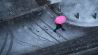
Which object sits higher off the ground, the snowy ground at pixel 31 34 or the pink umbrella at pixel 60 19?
the pink umbrella at pixel 60 19

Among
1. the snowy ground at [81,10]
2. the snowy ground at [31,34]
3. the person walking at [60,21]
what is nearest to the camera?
the snowy ground at [31,34]

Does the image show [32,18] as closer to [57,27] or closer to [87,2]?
[57,27]

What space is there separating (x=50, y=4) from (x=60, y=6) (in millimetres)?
663

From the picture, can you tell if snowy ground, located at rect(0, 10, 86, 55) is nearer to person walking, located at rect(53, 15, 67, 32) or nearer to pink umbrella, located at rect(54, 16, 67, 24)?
person walking, located at rect(53, 15, 67, 32)

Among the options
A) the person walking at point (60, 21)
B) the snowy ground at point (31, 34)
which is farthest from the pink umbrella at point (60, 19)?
the snowy ground at point (31, 34)

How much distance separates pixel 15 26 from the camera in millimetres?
15594

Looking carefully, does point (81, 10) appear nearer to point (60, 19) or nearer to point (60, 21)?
point (60, 19)

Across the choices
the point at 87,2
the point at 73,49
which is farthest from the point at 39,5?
the point at 73,49

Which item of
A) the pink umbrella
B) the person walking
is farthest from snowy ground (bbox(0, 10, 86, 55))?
the pink umbrella

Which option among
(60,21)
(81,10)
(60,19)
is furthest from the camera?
(81,10)

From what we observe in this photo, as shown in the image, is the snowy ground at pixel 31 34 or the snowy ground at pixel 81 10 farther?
the snowy ground at pixel 81 10

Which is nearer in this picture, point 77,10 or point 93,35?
point 93,35

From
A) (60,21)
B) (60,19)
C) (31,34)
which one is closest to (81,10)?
(60,19)

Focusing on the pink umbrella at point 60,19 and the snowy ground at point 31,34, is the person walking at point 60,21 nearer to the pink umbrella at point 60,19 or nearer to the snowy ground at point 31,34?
the pink umbrella at point 60,19
